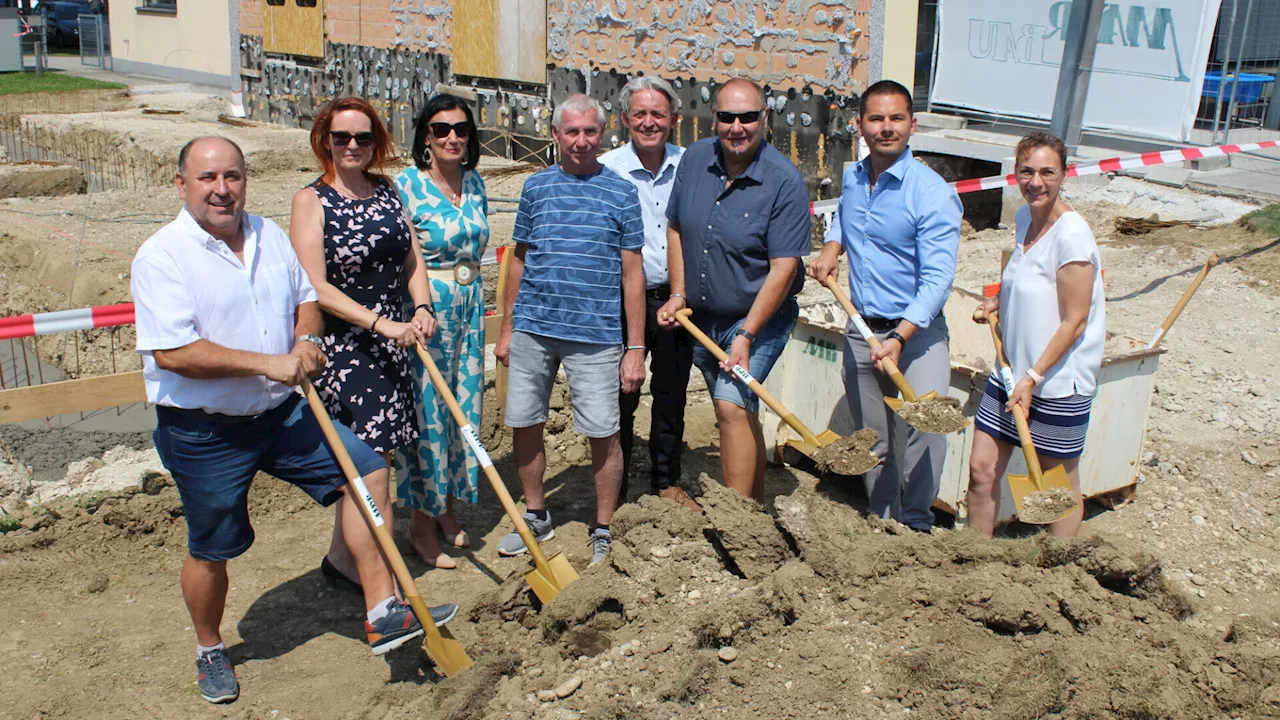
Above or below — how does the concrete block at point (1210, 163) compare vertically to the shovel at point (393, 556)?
above

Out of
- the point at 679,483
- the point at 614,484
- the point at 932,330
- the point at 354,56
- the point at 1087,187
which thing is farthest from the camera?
the point at 354,56

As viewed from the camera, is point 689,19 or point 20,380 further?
point 689,19

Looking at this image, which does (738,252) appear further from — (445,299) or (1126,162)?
(1126,162)

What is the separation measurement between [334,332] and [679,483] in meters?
1.96

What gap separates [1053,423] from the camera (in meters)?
4.13

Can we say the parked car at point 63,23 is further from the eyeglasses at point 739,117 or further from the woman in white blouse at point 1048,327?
the woman in white blouse at point 1048,327

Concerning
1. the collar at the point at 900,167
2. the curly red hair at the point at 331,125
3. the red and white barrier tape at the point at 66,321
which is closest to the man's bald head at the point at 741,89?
the collar at the point at 900,167

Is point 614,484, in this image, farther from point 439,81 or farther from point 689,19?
point 439,81

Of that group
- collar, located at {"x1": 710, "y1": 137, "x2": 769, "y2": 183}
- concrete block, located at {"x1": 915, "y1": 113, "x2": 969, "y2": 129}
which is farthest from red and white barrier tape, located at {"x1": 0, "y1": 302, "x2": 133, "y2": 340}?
concrete block, located at {"x1": 915, "y1": 113, "x2": 969, "y2": 129}

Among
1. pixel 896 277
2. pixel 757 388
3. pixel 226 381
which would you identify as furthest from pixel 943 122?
pixel 226 381

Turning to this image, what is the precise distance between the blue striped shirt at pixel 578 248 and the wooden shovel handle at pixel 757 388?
0.28 meters

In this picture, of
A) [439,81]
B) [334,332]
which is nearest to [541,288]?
[334,332]

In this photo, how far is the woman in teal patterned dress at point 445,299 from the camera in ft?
14.5

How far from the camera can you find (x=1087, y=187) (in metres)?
9.88
